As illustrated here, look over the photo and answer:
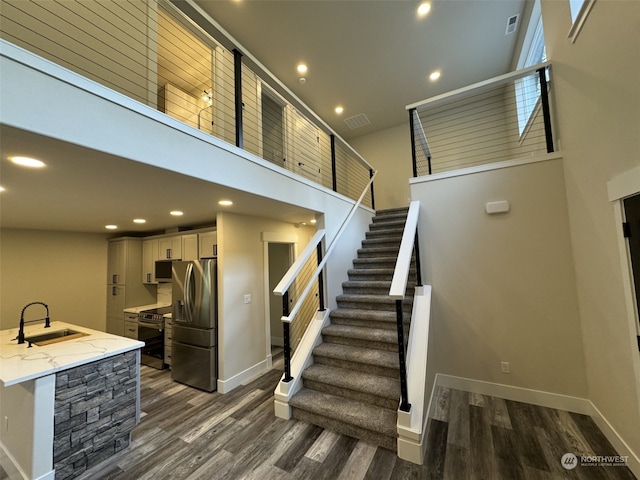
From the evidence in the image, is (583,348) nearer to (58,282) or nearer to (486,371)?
(486,371)

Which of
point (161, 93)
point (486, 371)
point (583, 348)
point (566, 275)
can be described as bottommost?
point (486, 371)

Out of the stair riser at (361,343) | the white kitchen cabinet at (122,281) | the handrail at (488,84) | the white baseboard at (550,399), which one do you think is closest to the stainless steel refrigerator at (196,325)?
the stair riser at (361,343)

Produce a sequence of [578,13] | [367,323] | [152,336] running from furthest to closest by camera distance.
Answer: [152,336] → [367,323] → [578,13]

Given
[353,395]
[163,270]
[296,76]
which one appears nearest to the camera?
[353,395]

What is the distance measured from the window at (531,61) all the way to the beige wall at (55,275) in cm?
763

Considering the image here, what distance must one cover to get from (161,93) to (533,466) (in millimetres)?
7483

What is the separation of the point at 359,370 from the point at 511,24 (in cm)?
560

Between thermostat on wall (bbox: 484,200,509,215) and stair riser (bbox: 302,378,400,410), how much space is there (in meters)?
2.37

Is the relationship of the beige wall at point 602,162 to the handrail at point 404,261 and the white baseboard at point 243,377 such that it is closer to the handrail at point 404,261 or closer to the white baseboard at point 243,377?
the handrail at point 404,261

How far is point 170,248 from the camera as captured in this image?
15.2 feet

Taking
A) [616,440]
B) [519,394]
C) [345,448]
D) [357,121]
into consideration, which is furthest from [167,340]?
[357,121]

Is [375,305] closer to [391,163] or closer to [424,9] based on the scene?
[424,9]

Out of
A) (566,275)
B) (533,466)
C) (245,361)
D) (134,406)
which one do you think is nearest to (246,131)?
(245,361)

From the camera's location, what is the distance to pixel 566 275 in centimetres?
281
